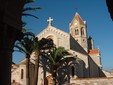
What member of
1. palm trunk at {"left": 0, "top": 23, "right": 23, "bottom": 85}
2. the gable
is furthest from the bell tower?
palm trunk at {"left": 0, "top": 23, "right": 23, "bottom": 85}

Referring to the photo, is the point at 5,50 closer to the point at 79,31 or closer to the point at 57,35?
the point at 57,35

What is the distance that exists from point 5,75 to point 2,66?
0.32 metres

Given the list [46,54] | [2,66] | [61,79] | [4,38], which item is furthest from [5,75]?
[61,79]

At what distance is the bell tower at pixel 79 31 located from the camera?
202 ft

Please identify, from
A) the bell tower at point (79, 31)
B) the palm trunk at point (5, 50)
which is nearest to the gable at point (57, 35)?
the bell tower at point (79, 31)

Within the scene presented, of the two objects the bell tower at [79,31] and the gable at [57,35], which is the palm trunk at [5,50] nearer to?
the gable at [57,35]

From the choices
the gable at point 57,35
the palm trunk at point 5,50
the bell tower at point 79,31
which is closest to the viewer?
the palm trunk at point 5,50

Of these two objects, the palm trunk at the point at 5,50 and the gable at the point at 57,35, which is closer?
the palm trunk at the point at 5,50

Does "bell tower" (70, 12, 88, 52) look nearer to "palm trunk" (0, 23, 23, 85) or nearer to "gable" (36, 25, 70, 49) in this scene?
"gable" (36, 25, 70, 49)

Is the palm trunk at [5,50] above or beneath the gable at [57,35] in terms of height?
beneath

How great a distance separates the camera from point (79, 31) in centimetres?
6188

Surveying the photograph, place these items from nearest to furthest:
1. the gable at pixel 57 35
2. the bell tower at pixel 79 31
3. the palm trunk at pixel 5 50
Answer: the palm trunk at pixel 5 50 < the gable at pixel 57 35 < the bell tower at pixel 79 31

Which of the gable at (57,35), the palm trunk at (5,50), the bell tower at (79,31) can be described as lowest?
the palm trunk at (5,50)

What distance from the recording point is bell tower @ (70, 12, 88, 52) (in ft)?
202
